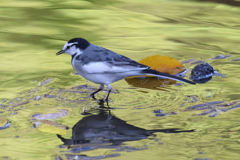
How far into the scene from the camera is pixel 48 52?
22.6 feet

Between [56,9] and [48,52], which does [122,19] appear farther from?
[48,52]

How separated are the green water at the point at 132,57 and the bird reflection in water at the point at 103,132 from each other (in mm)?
72

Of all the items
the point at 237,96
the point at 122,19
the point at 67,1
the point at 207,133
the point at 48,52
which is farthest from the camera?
the point at 67,1

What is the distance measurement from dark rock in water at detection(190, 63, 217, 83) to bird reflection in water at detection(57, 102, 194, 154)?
1.72 m

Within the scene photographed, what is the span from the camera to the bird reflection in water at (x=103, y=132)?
3.94 m

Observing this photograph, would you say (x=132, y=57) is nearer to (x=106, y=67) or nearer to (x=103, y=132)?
(x=106, y=67)

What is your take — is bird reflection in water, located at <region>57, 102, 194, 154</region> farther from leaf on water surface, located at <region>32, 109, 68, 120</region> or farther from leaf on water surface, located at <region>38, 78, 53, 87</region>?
leaf on water surface, located at <region>38, 78, 53, 87</region>

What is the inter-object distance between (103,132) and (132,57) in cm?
271

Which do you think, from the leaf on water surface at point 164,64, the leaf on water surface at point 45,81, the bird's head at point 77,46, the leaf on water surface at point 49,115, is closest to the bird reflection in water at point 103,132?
the leaf on water surface at point 49,115

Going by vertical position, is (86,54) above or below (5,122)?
above

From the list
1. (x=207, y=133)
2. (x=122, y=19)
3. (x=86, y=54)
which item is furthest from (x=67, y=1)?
(x=207, y=133)

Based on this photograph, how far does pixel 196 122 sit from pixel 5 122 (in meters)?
1.87

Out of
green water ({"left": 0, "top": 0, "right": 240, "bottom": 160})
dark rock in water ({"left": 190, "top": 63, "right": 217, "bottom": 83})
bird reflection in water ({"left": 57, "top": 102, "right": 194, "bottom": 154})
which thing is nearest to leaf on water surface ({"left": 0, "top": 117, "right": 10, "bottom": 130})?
green water ({"left": 0, "top": 0, "right": 240, "bottom": 160})

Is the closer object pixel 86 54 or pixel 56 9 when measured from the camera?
pixel 86 54
